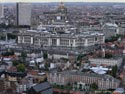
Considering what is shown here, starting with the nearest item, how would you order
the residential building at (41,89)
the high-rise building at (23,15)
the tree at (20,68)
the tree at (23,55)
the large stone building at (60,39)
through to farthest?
the residential building at (41,89) → the tree at (20,68) → the tree at (23,55) → the large stone building at (60,39) → the high-rise building at (23,15)

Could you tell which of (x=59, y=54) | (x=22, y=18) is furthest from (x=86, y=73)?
(x=22, y=18)

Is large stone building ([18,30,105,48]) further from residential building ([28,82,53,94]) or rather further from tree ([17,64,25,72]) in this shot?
residential building ([28,82,53,94])

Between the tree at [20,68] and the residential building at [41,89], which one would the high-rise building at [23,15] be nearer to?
the tree at [20,68]

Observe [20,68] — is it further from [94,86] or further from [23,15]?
[23,15]

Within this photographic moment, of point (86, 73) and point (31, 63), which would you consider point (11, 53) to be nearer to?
point (31, 63)

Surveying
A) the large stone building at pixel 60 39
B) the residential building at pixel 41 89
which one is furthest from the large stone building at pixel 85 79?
the large stone building at pixel 60 39
